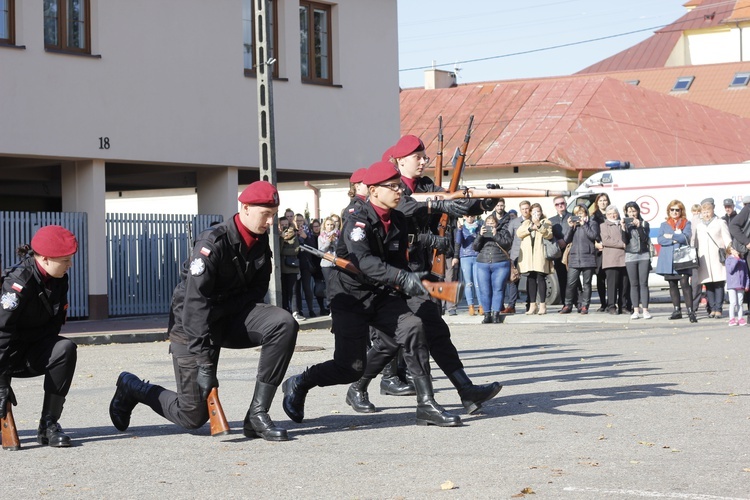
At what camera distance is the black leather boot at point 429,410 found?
8.59m

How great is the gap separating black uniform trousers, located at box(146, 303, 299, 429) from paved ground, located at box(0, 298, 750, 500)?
21cm

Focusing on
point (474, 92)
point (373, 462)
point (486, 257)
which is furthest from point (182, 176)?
point (474, 92)

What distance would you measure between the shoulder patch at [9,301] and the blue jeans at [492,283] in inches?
493

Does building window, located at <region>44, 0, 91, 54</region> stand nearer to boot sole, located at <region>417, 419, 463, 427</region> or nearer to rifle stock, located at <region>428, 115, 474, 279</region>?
rifle stock, located at <region>428, 115, 474, 279</region>

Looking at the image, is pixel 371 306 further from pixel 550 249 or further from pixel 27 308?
pixel 550 249

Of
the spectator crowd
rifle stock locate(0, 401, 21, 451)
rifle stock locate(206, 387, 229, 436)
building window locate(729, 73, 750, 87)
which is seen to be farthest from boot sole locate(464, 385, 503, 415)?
building window locate(729, 73, 750, 87)

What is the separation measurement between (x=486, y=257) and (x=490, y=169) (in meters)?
25.6

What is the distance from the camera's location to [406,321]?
8.81 meters

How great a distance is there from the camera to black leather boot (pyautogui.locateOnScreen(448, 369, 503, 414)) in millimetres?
9070

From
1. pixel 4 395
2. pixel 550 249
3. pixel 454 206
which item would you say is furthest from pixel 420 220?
pixel 550 249

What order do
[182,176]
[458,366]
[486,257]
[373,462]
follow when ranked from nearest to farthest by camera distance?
[373,462] < [458,366] < [486,257] < [182,176]

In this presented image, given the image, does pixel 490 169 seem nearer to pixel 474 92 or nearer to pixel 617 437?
pixel 474 92

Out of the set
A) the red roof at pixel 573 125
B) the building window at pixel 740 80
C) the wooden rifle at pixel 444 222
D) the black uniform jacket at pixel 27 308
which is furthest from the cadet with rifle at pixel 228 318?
the building window at pixel 740 80

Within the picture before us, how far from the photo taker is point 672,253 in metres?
19.2
